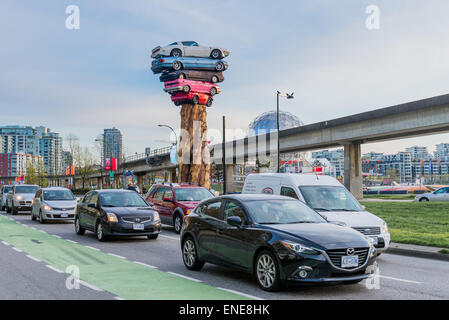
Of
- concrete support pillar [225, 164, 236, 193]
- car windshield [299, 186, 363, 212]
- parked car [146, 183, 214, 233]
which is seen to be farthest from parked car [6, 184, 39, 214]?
concrete support pillar [225, 164, 236, 193]

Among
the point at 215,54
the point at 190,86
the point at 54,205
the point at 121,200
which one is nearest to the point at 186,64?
the point at 190,86

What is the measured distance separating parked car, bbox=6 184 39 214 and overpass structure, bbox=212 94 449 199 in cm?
3013

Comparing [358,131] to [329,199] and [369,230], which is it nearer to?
[329,199]

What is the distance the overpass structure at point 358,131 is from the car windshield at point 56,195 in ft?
96.2

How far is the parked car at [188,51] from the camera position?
4706cm

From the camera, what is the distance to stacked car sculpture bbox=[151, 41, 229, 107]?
4691cm

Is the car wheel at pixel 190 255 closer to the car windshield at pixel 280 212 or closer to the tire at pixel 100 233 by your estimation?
the car windshield at pixel 280 212

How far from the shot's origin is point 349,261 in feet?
25.8

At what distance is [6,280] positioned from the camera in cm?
942

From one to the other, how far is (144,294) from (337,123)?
46.5 metres
